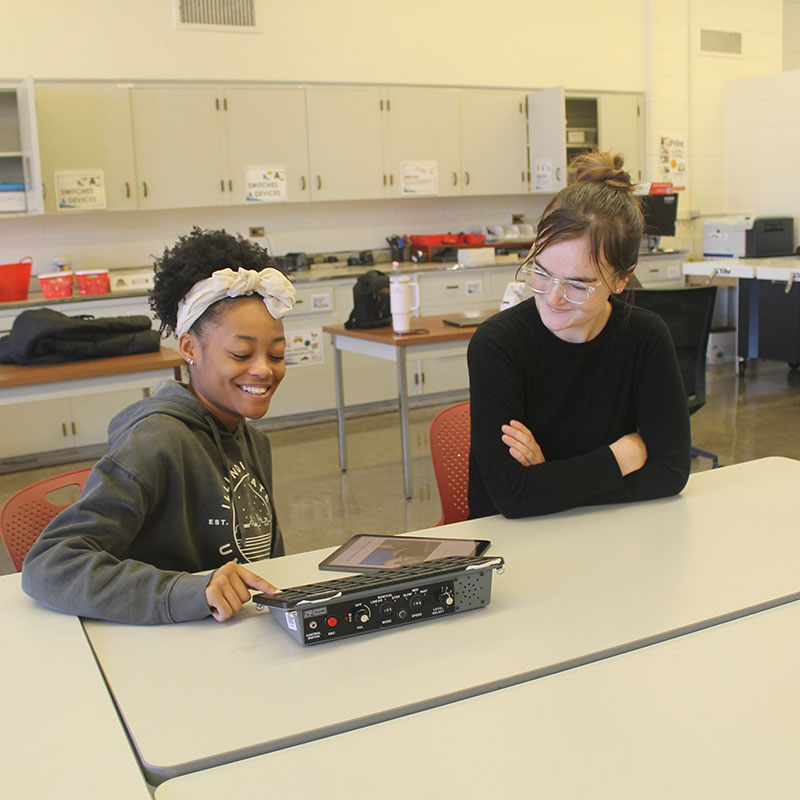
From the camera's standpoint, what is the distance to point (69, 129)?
513cm

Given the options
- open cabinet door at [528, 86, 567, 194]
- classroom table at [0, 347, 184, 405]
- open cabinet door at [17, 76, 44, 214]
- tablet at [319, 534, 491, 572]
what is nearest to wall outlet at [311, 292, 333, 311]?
open cabinet door at [17, 76, 44, 214]

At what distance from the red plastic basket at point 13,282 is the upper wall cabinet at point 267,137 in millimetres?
1373

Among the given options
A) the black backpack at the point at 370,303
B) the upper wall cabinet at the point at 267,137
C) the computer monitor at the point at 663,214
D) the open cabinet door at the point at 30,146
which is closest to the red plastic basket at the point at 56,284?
the open cabinet door at the point at 30,146

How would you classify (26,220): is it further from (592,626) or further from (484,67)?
(592,626)

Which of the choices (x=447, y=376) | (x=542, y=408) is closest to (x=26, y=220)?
(x=447, y=376)

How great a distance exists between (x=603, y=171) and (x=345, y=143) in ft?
14.3

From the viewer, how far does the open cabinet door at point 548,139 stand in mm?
6297

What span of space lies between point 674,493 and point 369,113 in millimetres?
4785

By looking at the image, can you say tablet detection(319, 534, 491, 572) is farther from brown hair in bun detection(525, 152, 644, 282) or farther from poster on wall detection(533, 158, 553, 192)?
poster on wall detection(533, 158, 553, 192)

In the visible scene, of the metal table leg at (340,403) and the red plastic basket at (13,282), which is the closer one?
the metal table leg at (340,403)

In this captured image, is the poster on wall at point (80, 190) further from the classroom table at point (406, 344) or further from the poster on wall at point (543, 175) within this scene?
the poster on wall at point (543, 175)

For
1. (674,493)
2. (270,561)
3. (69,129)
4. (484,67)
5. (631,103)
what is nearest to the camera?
(270,561)

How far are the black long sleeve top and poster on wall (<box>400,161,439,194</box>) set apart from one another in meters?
4.49

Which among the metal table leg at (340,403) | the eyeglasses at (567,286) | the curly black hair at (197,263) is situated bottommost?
the metal table leg at (340,403)
